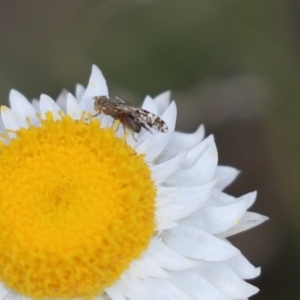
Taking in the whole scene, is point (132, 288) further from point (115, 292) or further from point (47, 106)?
point (47, 106)

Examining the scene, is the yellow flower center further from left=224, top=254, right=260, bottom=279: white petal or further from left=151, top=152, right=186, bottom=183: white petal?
left=224, top=254, right=260, bottom=279: white petal

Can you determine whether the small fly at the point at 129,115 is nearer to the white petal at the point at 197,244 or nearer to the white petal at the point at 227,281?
the white petal at the point at 197,244

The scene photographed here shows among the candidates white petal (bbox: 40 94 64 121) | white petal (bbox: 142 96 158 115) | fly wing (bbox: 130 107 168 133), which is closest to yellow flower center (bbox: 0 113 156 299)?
fly wing (bbox: 130 107 168 133)

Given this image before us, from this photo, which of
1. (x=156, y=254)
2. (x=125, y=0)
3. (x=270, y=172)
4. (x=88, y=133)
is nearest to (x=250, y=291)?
(x=156, y=254)

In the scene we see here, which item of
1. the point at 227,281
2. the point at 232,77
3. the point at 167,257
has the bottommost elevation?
the point at 227,281

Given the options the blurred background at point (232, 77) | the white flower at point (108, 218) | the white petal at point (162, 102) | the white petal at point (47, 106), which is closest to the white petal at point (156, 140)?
the white flower at point (108, 218)

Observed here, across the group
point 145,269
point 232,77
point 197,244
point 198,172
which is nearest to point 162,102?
point 198,172
